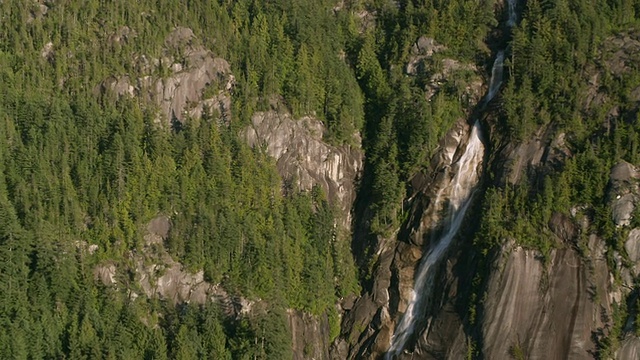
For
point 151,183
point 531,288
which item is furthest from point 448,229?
point 151,183

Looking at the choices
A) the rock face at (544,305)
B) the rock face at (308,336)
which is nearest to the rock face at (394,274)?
the rock face at (308,336)

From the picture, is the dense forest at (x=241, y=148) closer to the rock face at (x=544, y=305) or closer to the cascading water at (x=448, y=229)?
the rock face at (x=544, y=305)

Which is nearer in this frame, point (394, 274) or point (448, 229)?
point (448, 229)

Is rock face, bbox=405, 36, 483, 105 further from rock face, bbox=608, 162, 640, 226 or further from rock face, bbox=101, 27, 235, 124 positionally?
rock face, bbox=608, 162, 640, 226

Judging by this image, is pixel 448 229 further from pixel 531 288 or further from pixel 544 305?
pixel 544 305

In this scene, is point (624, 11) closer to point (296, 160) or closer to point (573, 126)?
point (573, 126)
